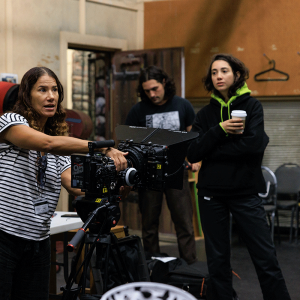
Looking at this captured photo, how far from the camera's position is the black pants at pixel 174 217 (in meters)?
3.85

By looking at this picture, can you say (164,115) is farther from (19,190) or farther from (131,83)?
(19,190)

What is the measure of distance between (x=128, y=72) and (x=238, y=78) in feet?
9.34

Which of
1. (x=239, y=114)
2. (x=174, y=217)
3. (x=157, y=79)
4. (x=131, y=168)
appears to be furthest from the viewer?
(x=174, y=217)

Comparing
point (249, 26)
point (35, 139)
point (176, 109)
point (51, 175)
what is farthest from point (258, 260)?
point (249, 26)

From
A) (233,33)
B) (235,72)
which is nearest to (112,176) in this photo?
(235,72)

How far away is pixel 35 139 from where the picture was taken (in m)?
1.67

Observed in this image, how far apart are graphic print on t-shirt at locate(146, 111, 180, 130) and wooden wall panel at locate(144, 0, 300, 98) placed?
70.5 inches

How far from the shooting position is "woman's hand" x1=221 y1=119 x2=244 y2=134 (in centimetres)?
240

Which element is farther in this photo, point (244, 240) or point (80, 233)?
point (244, 240)

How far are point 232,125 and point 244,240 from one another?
0.65 metres

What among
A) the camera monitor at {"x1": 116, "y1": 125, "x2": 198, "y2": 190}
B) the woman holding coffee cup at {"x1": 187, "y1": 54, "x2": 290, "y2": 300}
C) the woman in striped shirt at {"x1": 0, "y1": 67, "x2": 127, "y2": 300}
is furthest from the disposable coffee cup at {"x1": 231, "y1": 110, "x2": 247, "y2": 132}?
the woman in striped shirt at {"x1": 0, "y1": 67, "x2": 127, "y2": 300}

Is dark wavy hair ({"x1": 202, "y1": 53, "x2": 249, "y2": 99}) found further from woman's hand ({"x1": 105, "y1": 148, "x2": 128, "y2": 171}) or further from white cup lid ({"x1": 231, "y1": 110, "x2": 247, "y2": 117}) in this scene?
woman's hand ({"x1": 105, "y1": 148, "x2": 128, "y2": 171})

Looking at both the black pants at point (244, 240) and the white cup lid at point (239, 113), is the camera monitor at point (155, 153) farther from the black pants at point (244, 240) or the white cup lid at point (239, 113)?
the black pants at point (244, 240)

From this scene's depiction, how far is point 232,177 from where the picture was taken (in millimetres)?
2480
